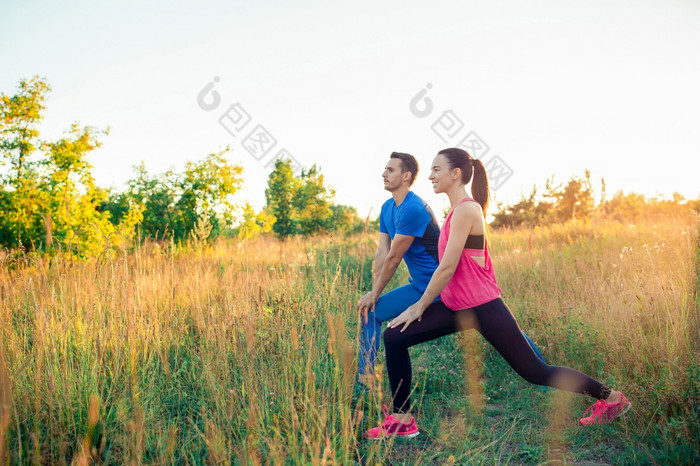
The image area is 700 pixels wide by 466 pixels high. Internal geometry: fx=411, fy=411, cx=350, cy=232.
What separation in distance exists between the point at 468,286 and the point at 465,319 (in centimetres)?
22

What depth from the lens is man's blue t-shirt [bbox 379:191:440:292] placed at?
126 inches

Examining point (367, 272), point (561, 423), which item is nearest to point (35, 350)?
point (561, 423)

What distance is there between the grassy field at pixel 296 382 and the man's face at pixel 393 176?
3.41ft

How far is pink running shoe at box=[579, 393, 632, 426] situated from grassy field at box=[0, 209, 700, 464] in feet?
0.33

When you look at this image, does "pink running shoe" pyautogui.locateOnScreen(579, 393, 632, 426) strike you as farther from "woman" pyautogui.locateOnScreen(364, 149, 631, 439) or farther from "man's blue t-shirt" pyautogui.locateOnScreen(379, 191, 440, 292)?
"man's blue t-shirt" pyautogui.locateOnScreen(379, 191, 440, 292)

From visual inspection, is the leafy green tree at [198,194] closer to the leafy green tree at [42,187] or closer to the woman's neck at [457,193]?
the leafy green tree at [42,187]

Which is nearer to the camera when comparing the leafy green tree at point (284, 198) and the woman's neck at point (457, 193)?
the woman's neck at point (457, 193)

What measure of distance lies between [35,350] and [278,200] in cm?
2453

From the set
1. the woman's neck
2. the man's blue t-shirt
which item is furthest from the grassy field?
the woman's neck

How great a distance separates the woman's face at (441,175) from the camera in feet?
9.23

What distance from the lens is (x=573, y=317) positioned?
421cm

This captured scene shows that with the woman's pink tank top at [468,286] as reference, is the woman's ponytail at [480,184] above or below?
above

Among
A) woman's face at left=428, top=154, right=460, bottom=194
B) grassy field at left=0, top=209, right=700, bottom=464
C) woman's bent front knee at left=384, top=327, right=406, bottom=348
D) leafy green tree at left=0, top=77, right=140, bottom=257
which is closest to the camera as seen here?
grassy field at left=0, top=209, right=700, bottom=464

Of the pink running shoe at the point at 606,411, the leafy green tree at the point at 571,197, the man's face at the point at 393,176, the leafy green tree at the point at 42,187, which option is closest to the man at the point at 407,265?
the man's face at the point at 393,176
